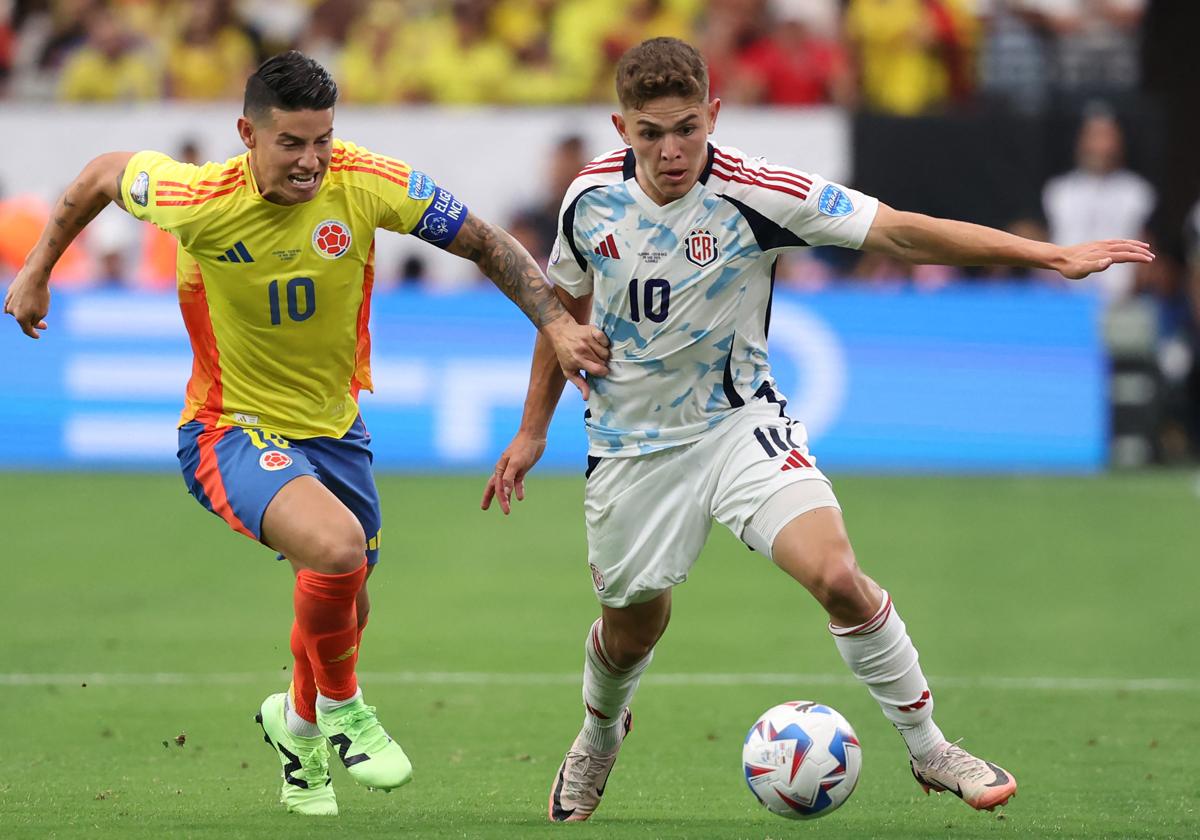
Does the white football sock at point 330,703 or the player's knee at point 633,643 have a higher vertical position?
the player's knee at point 633,643

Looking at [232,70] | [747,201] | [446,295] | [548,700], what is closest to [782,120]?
[446,295]

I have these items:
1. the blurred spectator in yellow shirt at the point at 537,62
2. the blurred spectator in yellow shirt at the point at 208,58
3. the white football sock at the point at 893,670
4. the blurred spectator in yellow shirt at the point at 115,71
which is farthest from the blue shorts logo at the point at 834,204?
the blurred spectator in yellow shirt at the point at 115,71

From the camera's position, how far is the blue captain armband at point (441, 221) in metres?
6.30

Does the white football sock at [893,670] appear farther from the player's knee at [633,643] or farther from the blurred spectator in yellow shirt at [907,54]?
the blurred spectator in yellow shirt at [907,54]

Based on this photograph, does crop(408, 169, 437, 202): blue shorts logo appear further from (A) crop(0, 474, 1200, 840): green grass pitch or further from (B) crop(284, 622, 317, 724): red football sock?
(A) crop(0, 474, 1200, 840): green grass pitch

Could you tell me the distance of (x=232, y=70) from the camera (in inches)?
764

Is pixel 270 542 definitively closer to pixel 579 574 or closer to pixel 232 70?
pixel 579 574

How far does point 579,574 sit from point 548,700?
3351mm

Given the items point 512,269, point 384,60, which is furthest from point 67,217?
point 384,60

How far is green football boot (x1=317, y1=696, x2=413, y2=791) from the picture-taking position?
5.89 metres

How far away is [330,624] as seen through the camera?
600 centimetres

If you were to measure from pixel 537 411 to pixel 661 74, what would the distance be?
1246 mm

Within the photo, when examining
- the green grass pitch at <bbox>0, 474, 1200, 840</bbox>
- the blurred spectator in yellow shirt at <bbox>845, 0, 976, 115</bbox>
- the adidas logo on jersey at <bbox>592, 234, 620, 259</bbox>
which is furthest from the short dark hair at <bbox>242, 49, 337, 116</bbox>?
the blurred spectator in yellow shirt at <bbox>845, 0, 976, 115</bbox>

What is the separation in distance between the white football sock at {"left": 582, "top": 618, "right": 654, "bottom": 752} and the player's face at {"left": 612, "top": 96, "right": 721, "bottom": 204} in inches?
60.1
